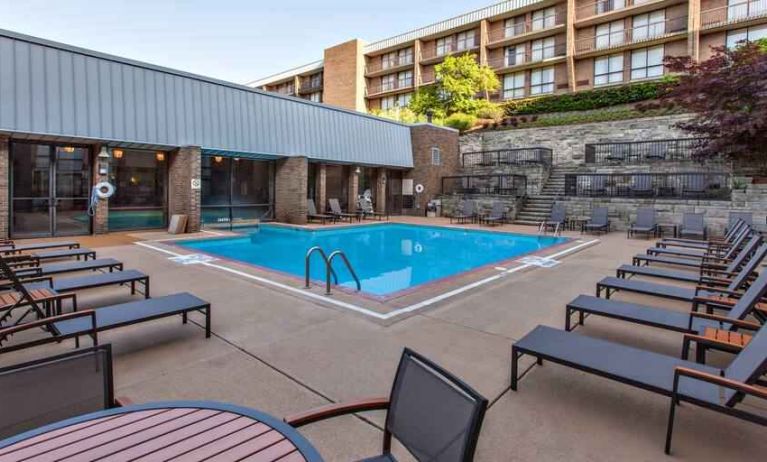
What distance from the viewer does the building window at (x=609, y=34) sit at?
2692 cm

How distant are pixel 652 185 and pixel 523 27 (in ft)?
64.7

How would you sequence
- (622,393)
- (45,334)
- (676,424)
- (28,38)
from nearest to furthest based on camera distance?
1. (676,424)
2. (622,393)
3. (45,334)
4. (28,38)

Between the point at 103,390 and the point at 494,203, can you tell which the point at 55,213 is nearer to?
the point at 103,390

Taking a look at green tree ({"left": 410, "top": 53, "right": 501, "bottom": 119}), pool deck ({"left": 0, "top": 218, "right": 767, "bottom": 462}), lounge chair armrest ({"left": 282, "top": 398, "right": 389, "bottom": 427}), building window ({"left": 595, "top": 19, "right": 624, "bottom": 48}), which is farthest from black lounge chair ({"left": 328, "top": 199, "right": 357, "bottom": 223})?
building window ({"left": 595, "top": 19, "right": 624, "bottom": 48})

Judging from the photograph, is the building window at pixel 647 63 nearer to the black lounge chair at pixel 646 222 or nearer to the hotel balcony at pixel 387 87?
the black lounge chair at pixel 646 222

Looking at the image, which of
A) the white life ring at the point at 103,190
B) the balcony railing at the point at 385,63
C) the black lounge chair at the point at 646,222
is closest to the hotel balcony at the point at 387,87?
the balcony railing at the point at 385,63

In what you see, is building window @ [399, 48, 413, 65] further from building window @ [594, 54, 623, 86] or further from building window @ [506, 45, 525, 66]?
building window @ [594, 54, 623, 86]

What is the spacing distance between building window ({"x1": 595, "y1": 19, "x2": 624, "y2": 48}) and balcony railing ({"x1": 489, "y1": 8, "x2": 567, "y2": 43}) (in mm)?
2622

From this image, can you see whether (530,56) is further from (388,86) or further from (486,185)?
(486,185)

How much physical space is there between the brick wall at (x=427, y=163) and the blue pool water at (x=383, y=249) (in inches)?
189

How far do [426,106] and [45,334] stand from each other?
28013mm

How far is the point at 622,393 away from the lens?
3150 millimetres

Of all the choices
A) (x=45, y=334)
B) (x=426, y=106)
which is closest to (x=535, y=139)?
(x=426, y=106)

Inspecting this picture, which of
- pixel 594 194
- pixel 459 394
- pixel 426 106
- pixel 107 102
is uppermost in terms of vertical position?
pixel 426 106
